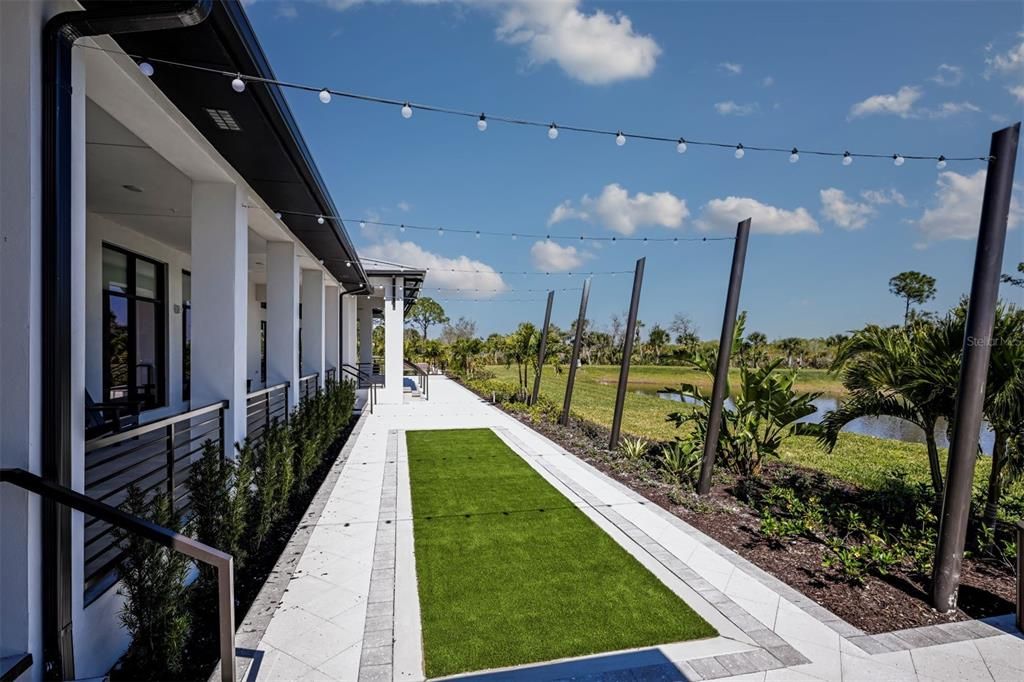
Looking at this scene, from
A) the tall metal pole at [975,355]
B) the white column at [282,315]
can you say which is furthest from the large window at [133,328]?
the tall metal pole at [975,355]

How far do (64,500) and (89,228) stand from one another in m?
6.63

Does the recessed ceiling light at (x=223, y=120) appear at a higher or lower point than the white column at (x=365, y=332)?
higher

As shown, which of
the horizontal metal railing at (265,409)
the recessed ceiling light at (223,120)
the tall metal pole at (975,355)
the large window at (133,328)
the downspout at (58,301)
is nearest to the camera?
the downspout at (58,301)

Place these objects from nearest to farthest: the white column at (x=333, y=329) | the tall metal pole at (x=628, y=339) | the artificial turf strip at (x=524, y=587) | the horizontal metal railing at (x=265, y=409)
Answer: the artificial turf strip at (x=524, y=587) < the horizontal metal railing at (x=265, y=409) < the tall metal pole at (x=628, y=339) < the white column at (x=333, y=329)

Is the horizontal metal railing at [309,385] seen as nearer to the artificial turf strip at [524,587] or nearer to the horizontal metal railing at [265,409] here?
the horizontal metal railing at [265,409]

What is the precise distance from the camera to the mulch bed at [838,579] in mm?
3236

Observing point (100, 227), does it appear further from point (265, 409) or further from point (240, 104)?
point (240, 104)

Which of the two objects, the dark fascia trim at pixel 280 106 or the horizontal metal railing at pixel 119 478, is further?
the dark fascia trim at pixel 280 106

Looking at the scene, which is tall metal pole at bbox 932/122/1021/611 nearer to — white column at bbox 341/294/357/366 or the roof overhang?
the roof overhang

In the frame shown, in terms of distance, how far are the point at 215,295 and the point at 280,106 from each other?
2.09 metres

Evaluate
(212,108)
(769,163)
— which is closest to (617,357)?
(769,163)

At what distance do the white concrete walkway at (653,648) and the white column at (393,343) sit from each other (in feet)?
30.4

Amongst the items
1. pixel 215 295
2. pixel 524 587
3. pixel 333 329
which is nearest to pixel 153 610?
pixel 524 587

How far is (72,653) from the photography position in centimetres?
225
